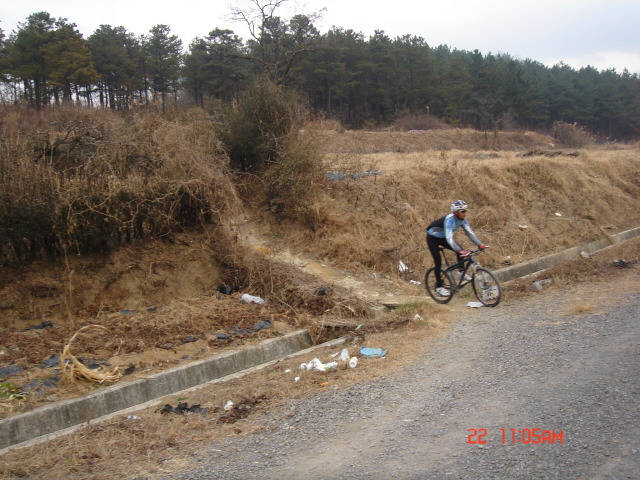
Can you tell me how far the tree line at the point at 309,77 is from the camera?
27.4 m

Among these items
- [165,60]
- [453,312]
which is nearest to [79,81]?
[165,60]

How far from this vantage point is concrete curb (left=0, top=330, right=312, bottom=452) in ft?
18.0

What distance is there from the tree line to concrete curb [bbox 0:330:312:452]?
7.62m

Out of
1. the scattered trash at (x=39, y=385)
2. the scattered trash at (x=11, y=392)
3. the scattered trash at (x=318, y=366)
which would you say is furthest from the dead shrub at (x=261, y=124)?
the scattered trash at (x=11, y=392)

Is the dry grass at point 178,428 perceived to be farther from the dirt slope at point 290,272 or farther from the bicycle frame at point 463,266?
the bicycle frame at point 463,266

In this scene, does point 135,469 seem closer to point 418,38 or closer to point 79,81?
point 79,81

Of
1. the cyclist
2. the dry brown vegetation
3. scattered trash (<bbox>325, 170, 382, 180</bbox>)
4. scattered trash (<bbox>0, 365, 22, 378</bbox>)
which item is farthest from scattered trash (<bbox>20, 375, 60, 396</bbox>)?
scattered trash (<bbox>325, 170, 382, 180</bbox>)

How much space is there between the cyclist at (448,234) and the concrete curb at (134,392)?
349 cm

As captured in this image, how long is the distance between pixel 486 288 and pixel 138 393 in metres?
6.55

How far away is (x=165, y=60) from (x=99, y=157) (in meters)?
35.4

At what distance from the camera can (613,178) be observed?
25.2 metres

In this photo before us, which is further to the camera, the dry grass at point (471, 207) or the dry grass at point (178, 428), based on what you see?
the dry grass at point (471, 207)

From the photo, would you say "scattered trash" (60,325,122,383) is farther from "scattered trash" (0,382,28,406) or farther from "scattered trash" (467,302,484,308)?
"scattered trash" (467,302,484,308)
